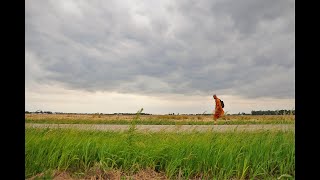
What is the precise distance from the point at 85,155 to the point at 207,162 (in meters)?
1.53

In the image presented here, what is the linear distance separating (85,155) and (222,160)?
1.74m

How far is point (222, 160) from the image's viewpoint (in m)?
4.30

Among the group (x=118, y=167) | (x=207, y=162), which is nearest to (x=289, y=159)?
(x=207, y=162)

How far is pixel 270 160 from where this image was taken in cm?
434
